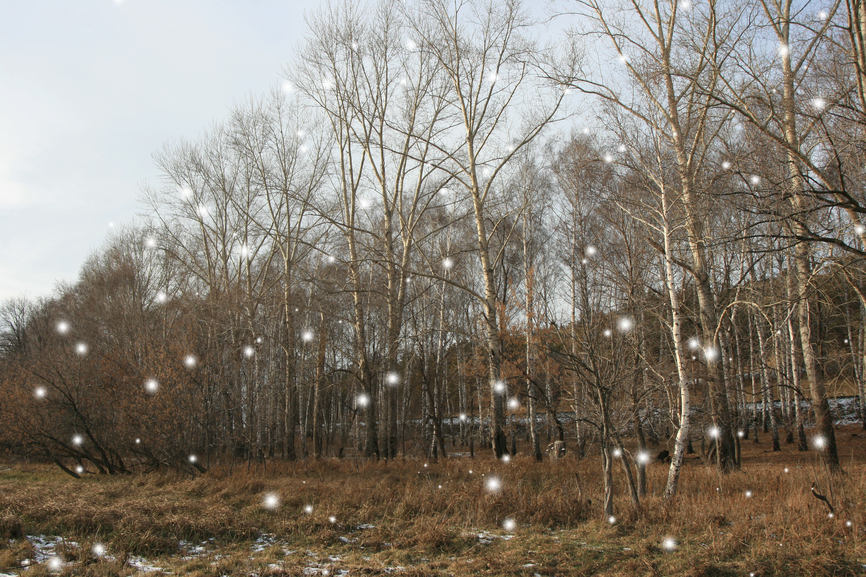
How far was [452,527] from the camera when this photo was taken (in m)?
6.10

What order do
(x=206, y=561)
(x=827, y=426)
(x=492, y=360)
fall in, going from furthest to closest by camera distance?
1. (x=492, y=360)
2. (x=827, y=426)
3. (x=206, y=561)

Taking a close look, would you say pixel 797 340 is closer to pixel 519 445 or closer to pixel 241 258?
pixel 519 445

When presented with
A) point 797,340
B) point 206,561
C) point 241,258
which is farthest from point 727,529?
point 241,258

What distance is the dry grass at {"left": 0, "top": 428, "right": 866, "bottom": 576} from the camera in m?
4.69

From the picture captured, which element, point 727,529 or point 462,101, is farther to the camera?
point 462,101

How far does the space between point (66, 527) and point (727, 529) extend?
7825 millimetres

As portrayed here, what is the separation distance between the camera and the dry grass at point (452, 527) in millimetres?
4691

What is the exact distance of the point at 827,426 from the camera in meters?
8.53

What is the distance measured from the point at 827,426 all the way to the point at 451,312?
16.8 metres

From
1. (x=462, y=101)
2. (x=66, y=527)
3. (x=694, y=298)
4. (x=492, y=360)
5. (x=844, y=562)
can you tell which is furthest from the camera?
(x=694, y=298)

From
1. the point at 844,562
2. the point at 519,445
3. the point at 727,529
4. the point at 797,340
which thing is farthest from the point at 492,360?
the point at 519,445

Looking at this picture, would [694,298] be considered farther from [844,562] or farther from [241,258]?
[241,258]

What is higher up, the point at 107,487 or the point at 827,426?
the point at 827,426

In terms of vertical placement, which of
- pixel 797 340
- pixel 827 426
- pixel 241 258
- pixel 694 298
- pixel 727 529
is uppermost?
pixel 241 258
